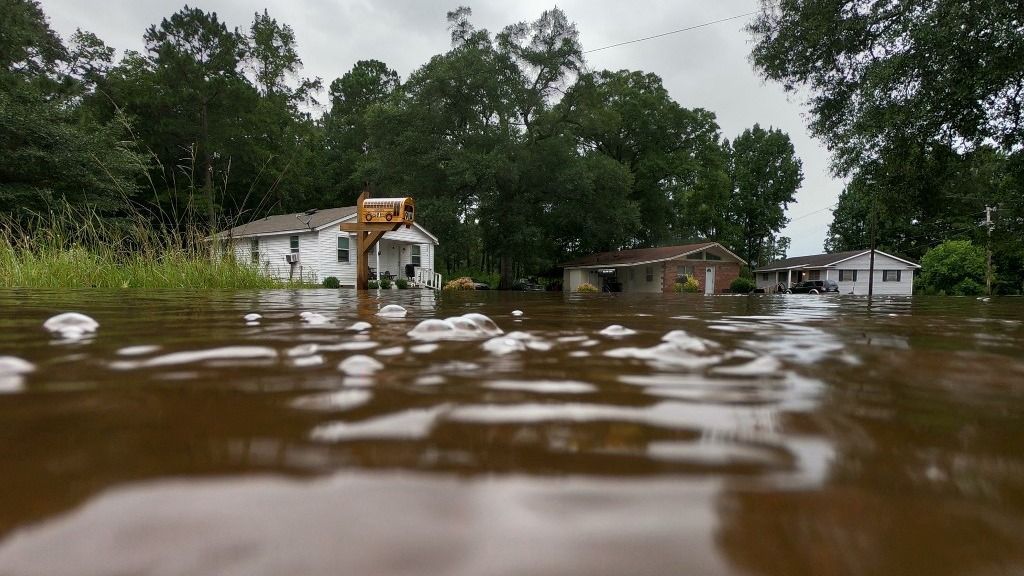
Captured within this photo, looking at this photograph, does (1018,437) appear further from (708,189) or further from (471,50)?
(708,189)

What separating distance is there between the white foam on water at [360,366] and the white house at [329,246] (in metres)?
22.2

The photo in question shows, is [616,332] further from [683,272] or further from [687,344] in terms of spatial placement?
[683,272]

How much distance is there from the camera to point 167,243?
7.02m

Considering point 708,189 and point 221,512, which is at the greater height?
point 708,189


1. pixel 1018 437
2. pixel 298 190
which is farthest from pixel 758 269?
pixel 1018 437

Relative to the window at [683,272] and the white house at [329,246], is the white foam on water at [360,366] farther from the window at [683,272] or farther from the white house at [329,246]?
the window at [683,272]

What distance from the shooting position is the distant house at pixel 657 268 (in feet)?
107

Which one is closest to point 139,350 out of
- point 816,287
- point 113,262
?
point 113,262

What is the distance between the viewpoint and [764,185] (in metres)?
50.3

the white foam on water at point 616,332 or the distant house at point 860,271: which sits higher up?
the distant house at point 860,271

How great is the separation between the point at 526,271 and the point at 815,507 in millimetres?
40942

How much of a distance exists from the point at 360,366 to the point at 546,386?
396 mm

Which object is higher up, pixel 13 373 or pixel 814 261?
pixel 814 261

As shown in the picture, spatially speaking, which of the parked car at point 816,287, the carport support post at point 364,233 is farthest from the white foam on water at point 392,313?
the parked car at point 816,287
